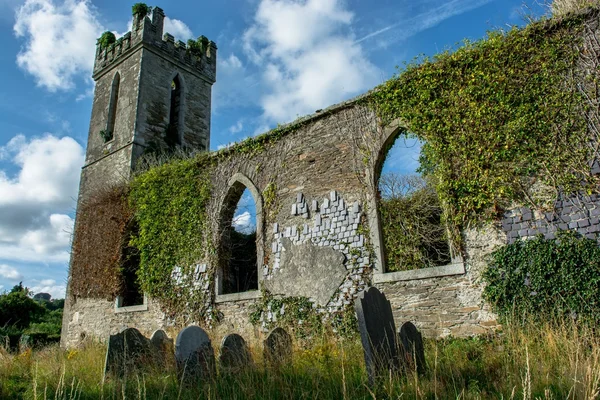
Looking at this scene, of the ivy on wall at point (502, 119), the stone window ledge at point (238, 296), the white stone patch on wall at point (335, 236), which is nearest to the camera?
the ivy on wall at point (502, 119)

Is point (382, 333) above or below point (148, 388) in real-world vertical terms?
above

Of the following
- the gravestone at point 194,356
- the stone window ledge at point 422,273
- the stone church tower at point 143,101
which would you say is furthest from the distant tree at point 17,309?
the stone window ledge at point 422,273

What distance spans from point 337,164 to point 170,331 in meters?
6.01

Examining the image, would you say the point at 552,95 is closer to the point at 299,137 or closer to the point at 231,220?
the point at 299,137

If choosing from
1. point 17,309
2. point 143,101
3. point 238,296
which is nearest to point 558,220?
point 238,296

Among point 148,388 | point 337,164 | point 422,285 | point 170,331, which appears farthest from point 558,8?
point 170,331

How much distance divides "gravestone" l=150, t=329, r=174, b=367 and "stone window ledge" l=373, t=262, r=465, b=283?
3825 mm

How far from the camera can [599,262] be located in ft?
19.9

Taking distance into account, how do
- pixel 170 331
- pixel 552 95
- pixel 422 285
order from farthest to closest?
pixel 170 331 → pixel 422 285 → pixel 552 95

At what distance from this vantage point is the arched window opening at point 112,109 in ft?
54.5

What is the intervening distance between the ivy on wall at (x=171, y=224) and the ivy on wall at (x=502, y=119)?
606 cm

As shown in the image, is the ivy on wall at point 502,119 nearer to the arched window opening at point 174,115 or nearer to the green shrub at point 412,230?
the green shrub at point 412,230

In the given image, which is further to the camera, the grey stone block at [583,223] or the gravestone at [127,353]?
the grey stone block at [583,223]

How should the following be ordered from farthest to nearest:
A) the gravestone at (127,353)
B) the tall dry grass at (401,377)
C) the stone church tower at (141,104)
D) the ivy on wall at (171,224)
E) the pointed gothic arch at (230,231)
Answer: the stone church tower at (141,104)
the ivy on wall at (171,224)
the pointed gothic arch at (230,231)
the gravestone at (127,353)
the tall dry grass at (401,377)
